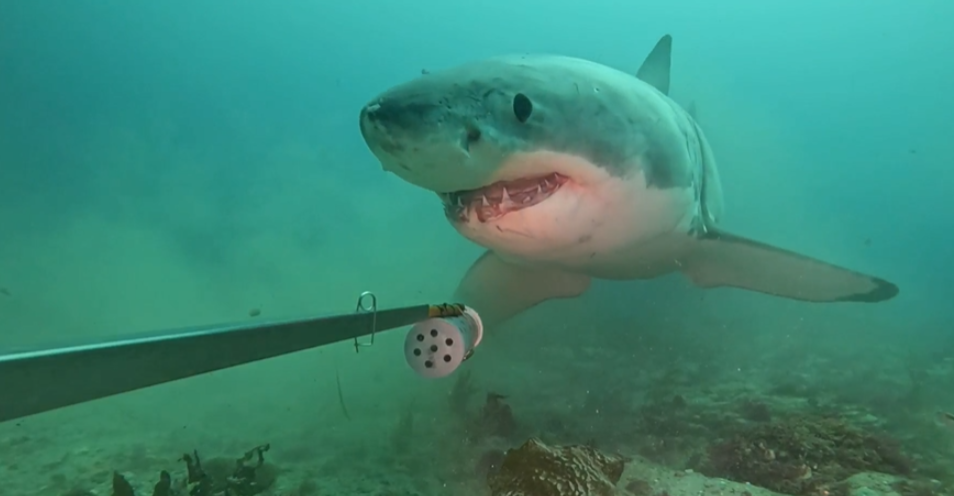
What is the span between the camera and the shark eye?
7.72 ft

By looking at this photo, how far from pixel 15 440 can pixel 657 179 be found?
27.3 feet

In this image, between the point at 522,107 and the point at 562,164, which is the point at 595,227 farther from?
the point at 522,107

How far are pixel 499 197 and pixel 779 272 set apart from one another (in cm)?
339

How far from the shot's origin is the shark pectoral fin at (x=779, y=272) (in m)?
4.51

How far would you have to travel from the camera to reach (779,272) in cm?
484

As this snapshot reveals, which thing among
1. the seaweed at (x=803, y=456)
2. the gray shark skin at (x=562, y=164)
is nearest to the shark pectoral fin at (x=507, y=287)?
the gray shark skin at (x=562, y=164)

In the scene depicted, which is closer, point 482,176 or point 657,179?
point 482,176

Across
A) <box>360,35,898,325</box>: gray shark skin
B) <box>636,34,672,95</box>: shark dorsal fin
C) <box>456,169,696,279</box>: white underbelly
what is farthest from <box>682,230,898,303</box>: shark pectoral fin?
<box>636,34,672,95</box>: shark dorsal fin

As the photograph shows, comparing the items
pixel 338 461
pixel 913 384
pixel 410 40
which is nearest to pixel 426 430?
pixel 338 461

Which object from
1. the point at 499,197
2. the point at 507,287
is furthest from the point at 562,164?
the point at 507,287

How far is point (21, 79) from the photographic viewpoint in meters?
38.8

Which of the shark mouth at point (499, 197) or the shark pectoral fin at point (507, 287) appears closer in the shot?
the shark mouth at point (499, 197)

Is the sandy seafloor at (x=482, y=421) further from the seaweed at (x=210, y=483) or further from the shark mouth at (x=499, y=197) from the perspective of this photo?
the shark mouth at (x=499, y=197)

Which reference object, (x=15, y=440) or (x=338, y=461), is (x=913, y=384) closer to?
(x=338, y=461)
